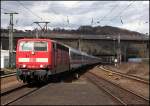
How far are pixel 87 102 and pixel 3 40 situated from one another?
73.0 metres

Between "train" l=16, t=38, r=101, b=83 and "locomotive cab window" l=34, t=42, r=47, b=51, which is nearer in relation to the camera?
"train" l=16, t=38, r=101, b=83

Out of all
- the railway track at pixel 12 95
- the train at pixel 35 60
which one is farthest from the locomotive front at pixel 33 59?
the railway track at pixel 12 95

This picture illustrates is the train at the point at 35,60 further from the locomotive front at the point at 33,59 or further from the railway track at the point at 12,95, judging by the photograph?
the railway track at the point at 12,95

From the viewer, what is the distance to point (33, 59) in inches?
1024

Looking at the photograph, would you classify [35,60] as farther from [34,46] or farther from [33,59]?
[34,46]

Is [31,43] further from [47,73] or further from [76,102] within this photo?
[76,102]

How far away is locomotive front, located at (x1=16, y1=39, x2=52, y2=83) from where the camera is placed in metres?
25.6

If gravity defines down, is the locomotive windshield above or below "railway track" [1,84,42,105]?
above

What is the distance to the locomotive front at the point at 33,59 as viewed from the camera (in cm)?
2558

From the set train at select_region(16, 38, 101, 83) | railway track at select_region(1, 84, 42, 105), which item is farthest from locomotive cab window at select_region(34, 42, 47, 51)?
railway track at select_region(1, 84, 42, 105)

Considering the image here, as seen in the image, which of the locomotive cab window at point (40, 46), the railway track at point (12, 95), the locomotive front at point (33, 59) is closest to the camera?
the railway track at point (12, 95)

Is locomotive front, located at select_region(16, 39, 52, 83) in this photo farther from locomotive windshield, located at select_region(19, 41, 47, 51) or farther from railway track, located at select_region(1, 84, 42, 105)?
railway track, located at select_region(1, 84, 42, 105)

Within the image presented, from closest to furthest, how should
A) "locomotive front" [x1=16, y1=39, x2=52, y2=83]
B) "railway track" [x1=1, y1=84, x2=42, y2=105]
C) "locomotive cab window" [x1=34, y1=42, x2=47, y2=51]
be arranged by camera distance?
1. "railway track" [x1=1, y1=84, x2=42, y2=105]
2. "locomotive front" [x1=16, y1=39, x2=52, y2=83]
3. "locomotive cab window" [x1=34, y1=42, x2=47, y2=51]

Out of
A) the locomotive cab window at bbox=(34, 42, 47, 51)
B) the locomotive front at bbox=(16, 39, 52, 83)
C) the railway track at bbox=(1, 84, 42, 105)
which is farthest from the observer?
the locomotive cab window at bbox=(34, 42, 47, 51)
